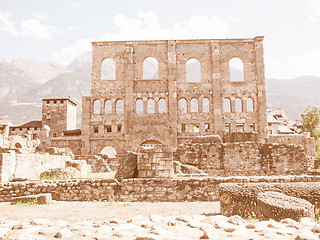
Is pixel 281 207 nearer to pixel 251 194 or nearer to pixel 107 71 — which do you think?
pixel 251 194

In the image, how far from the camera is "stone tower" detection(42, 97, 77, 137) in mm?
48344

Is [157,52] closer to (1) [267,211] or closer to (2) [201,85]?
(2) [201,85]

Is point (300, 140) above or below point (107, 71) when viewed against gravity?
below

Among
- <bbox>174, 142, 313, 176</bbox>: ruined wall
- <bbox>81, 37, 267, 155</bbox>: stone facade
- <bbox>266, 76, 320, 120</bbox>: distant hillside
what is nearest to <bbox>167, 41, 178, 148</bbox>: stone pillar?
<bbox>81, 37, 267, 155</bbox>: stone facade

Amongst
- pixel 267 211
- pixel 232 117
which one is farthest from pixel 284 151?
pixel 232 117

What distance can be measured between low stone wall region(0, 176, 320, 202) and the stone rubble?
12.5 feet

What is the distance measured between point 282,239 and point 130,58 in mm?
28519

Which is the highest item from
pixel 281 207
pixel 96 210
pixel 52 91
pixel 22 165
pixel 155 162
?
pixel 52 91

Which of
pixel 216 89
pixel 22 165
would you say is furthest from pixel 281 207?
pixel 216 89

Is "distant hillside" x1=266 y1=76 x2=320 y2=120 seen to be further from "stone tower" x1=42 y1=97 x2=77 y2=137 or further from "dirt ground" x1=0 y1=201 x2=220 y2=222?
"dirt ground" x1=0 y1=201 x2=220 y2=222

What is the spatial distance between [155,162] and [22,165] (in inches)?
229

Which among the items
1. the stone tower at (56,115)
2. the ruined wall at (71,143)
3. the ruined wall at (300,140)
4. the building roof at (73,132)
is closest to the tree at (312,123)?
the ruined wall at (300,140)

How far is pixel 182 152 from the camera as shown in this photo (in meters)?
14.0

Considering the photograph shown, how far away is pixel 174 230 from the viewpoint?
4469 millimetres
